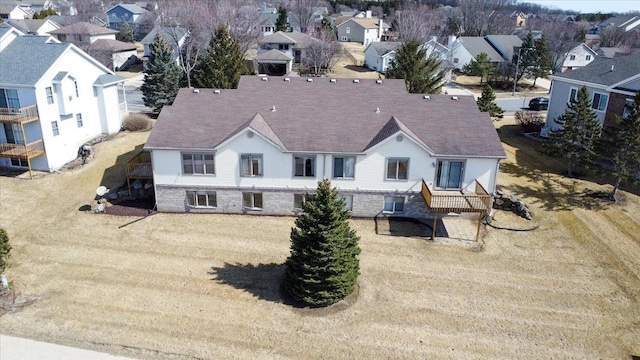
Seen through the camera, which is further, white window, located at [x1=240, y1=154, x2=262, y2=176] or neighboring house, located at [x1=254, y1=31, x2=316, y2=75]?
neighboring house, located at [x1=254, y1=31, x2=316, y2=75]

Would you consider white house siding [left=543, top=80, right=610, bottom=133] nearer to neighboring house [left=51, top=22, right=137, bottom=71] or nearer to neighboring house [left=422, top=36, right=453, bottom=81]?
neighboring house [left=422, top=36, right=453, bottom=81]

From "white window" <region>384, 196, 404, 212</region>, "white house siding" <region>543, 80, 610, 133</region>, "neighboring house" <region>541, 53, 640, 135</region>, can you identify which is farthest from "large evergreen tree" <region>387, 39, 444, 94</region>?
"white window" <region>384, 196, 404, 212</region>

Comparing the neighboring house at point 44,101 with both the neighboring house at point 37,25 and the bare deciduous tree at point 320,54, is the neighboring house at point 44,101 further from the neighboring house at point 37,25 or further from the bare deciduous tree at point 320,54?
the neighboring house at point 37,25

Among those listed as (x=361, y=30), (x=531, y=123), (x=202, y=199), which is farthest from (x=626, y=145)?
(x=361, y=30)

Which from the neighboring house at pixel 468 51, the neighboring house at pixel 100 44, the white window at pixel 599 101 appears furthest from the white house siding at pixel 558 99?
the neighboring house at pixel 100 44

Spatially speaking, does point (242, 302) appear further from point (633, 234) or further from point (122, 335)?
point (633, 234)
